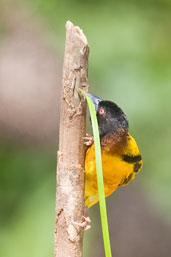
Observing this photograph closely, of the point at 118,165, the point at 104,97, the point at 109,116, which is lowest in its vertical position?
the point at 118,165

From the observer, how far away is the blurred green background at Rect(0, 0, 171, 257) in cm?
306

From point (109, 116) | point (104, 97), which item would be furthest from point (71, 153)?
point (104, 97)

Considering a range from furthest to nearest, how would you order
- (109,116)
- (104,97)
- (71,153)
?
(104,97) < (109,116) < (71,153)

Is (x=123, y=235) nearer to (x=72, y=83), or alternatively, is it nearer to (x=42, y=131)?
(x=42, y=131)

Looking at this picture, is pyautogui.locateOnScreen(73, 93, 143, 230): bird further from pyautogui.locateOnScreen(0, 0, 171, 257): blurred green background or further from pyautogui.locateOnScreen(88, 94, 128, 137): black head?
→ pyautogui.locateOnScreen(0, 0, 171, 257): blurred green background

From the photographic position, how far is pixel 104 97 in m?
3.25

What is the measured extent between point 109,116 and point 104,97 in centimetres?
162

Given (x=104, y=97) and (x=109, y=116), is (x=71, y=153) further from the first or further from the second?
(x=104, y=97)

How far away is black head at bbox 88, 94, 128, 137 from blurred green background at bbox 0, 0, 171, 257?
1.33 metres

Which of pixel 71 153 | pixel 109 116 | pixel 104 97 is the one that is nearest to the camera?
pixel 71 153

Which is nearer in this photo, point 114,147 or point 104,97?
point 114,147

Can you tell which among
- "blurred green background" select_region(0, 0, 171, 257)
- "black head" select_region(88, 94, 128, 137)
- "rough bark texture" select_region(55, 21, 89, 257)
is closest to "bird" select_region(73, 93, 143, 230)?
"black head" select_region(88, 94, 128, 137)

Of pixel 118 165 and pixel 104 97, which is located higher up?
pixel 104 97

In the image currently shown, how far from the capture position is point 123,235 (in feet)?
11.5
